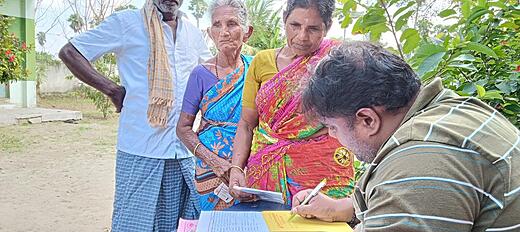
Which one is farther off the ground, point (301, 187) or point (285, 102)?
point (285, 102)

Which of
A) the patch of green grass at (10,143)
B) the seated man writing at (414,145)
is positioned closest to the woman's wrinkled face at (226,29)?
the seated man writing at (414,145)

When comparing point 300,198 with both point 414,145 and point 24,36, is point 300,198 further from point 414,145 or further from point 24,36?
point 24,36

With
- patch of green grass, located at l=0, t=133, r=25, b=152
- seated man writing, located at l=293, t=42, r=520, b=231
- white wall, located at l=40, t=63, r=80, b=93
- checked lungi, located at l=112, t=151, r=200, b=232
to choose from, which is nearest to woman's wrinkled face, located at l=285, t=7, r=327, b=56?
seated man writing, located at l=293, t=42, r=520, b=231

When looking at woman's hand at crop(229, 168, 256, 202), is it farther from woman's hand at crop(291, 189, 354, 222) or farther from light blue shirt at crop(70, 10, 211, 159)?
light blue shirt at crop(70, 10, 211, 159)

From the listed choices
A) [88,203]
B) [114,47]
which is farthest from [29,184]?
[114,47]

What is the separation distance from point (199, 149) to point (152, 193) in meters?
0.39

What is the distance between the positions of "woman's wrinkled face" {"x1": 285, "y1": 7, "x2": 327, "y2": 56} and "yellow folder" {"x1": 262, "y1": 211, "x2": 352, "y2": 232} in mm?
596

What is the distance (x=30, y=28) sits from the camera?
12.2 m

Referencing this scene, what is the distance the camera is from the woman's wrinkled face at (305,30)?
1.76 meters

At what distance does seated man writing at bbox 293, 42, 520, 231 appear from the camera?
77 cm

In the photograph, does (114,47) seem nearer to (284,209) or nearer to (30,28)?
(284,209)

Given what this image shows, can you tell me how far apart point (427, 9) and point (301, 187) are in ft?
2.59

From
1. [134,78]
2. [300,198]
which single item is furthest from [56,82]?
[300,198]

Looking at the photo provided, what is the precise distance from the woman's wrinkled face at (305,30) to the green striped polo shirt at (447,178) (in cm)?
93
